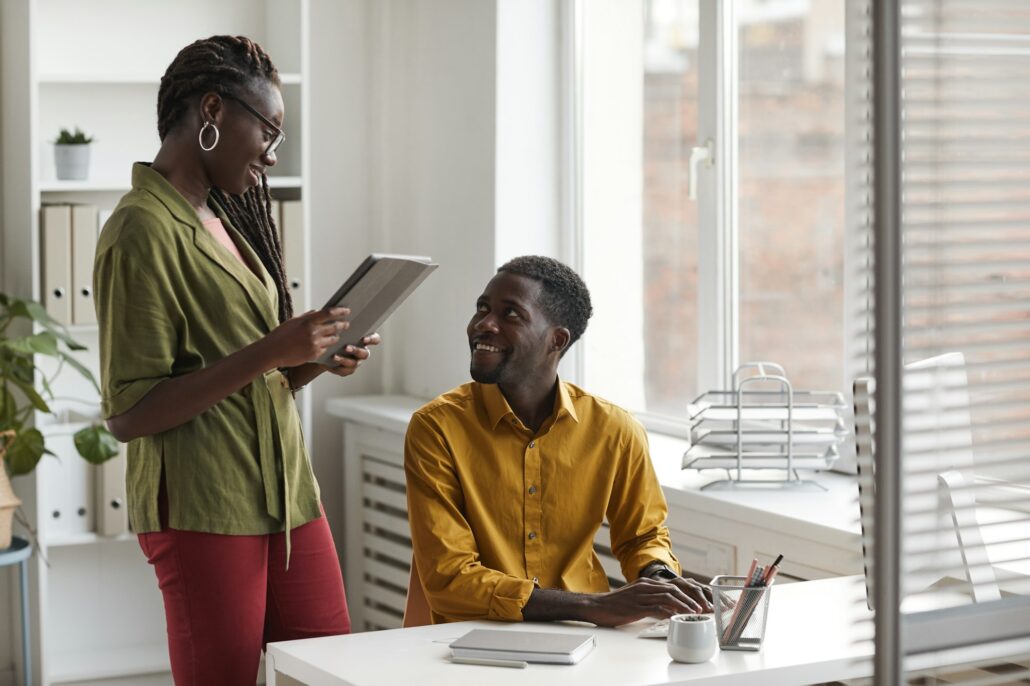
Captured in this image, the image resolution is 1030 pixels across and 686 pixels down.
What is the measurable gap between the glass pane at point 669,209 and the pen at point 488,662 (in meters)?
1.89

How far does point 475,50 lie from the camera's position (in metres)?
3.82

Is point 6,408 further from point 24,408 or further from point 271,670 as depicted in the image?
point 271,670

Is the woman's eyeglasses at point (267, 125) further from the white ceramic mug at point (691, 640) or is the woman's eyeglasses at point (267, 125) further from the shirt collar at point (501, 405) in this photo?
the white ceramic mug at point (691, 640)

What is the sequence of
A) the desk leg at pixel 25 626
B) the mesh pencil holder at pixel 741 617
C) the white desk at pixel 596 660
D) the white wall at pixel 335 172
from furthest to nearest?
the white wall at pixel 335 172 → the desk leg at pixel 25 626 → the mesh pencil holder at pixel 741 617 → the white desk at pixel 596 660

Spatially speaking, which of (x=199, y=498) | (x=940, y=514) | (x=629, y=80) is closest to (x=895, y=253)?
(x=940, y=514)

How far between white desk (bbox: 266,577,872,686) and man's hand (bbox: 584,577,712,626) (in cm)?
2

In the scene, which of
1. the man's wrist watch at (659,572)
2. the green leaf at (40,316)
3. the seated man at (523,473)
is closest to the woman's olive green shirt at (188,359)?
the seated man at (523,473)

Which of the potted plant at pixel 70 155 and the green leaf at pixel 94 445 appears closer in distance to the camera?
the green leaf at pixel 94 445

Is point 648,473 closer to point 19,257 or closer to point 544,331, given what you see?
point 544,331

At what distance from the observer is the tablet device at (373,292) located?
79.7 inches

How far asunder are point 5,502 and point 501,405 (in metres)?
1.66

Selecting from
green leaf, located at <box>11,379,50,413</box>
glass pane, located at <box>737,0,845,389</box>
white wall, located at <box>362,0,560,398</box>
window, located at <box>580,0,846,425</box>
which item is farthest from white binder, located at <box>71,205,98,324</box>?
glass pane, located at <box>737,0,845,389</box>

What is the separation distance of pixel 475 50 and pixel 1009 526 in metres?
3.10

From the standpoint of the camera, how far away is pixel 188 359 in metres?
1.98
